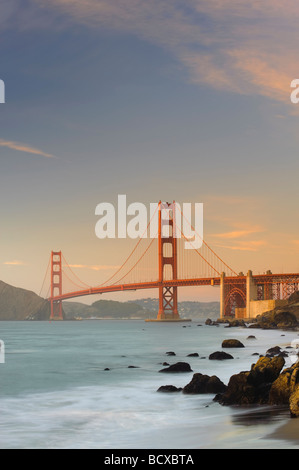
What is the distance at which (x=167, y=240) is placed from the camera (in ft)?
376

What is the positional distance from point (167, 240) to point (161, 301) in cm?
1516

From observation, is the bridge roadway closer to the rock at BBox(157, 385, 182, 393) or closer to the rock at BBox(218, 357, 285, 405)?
the rock at BBox(157, 385, 182, 393)

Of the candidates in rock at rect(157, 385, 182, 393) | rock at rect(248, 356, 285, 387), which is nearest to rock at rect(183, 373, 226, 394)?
rock at rect(157, 385, 182, 393)

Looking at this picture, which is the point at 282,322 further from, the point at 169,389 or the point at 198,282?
the point at 169,389

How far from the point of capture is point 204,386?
16406mm

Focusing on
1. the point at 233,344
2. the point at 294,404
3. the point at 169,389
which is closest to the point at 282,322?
the point at 233,344

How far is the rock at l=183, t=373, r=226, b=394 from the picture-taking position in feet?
53.3

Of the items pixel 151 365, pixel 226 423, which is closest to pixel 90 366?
pixel 151 365

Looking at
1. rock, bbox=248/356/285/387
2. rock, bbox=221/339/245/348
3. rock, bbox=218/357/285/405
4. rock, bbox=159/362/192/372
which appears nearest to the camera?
rock, bbox=218/357/285/405

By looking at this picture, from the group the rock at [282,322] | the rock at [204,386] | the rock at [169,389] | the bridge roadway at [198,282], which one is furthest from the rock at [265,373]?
the bridge roadway at [198,282]

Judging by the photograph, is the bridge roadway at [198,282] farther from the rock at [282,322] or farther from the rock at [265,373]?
the rock at [265,373]
